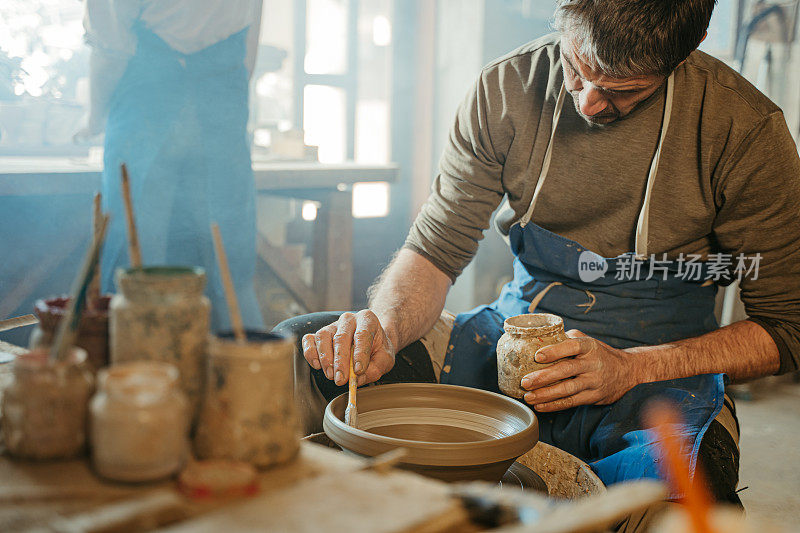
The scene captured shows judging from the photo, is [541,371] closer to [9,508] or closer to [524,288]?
[524,288]

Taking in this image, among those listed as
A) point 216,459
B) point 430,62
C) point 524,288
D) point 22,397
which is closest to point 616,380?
point 524,288

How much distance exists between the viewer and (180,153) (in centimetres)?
252

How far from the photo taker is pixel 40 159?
301cm

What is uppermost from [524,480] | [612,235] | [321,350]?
[612,235]

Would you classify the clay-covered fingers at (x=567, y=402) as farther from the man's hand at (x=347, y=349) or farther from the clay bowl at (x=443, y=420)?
the man's hand at (x=347, y=349)

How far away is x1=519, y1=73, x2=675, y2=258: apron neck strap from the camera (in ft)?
5.29

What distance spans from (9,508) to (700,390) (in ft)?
4.29

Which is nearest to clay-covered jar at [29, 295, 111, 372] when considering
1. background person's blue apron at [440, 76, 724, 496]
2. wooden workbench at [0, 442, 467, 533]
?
wooden workbench at [0, 442, 467, 533]

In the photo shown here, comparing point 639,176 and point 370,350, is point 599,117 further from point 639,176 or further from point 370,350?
point 370,350

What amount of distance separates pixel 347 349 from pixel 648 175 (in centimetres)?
85

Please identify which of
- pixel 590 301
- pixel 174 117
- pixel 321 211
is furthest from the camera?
pixel 321 211

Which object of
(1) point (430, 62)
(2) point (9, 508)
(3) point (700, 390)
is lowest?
(3) point (700, 390)

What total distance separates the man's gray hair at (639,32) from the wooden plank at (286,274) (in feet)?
7.70

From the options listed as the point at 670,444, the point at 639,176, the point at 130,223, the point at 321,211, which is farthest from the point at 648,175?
the point at 321,211
